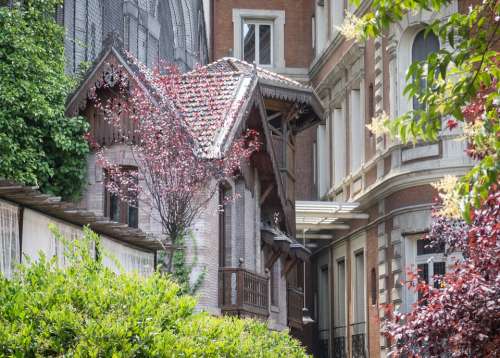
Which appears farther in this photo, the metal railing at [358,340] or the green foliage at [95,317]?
the metal railing at [358,340]

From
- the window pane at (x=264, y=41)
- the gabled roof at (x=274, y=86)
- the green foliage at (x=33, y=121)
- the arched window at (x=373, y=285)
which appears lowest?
the arched window at (x=373, y=285)

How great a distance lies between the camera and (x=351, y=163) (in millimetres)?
39375

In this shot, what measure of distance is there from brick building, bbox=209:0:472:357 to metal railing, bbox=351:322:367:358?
41mm

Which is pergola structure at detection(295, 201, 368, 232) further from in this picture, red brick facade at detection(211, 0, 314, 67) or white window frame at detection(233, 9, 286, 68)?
red brick facade at detection(211, 0, 314, 67)

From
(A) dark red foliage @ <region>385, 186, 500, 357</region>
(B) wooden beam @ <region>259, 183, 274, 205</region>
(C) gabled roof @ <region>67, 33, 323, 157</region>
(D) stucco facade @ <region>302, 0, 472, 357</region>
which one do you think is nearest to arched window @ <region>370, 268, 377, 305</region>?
(D) stucco facade @ <region>302, 0, 472, 357</region>

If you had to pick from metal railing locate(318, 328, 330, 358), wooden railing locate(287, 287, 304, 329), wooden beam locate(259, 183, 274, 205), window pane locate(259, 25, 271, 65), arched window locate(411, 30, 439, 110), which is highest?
window pane locate(259, 25, 271, 65)

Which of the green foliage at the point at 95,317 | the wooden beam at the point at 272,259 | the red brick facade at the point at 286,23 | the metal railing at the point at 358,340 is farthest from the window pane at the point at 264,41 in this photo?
the green foliage at the point at 95,317

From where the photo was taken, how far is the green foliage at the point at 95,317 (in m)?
9.52

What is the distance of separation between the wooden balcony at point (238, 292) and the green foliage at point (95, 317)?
12729 millimetres

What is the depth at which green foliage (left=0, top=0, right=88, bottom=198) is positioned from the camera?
898 inches

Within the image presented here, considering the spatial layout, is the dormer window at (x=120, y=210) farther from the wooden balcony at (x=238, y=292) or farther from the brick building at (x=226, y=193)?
the wooden balcony at (x=238, y=292)

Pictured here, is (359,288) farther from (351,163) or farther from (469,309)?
(469,309)

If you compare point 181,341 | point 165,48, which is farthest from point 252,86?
point 181,341

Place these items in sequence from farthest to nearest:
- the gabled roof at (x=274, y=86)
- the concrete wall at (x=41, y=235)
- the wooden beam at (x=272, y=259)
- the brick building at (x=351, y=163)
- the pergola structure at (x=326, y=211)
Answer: the pergola structure at (x=326, y=211) → the brick building at (x=351, y=163) → the wooden beam at (x=272, y=259) → the gabled roof at (x=274, y=86) → the concrete wall at (x=41, y=235)
